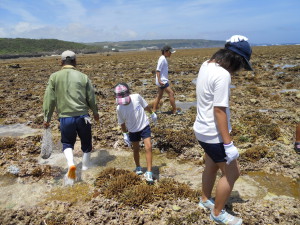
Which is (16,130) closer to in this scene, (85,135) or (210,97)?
(85,135)

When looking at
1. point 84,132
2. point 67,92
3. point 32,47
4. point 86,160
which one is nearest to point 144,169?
point 86,160

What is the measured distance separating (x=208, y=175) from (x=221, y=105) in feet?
4.24

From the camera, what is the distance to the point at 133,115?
15.4 ft

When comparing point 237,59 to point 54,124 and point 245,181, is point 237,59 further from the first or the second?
point 54,124

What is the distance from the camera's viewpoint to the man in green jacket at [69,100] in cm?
470

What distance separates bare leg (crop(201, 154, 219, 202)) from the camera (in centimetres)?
351

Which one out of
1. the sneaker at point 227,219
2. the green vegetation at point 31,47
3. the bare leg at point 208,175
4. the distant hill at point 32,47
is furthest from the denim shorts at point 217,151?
the green vegetation at point 31,47

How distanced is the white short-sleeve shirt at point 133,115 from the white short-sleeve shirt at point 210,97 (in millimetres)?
1703

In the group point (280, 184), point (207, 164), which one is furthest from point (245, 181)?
point (207, 164)

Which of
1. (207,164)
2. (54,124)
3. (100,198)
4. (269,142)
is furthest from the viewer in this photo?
(54,124)

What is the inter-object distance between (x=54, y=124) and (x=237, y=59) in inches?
292

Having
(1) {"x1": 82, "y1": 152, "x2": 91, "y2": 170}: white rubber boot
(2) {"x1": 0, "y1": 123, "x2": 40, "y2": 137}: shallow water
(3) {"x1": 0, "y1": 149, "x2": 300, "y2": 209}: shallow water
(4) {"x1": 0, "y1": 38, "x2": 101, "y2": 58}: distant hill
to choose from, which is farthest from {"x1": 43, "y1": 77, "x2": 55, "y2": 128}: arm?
(4) {"x1": 0, "y1": 38, "x2": 101, "y2": 58}: distant hill

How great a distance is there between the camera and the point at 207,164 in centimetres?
356

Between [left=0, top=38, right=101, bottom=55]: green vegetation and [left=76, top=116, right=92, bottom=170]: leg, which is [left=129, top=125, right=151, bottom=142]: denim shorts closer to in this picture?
[left=76, top=116, right=92, bottom=170]: leg
